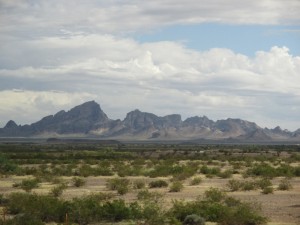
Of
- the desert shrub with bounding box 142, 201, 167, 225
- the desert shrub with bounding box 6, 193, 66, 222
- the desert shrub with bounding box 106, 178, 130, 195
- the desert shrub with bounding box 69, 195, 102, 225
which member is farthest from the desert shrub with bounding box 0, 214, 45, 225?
the desert shrub with bounding box 106, 178, 130, 195

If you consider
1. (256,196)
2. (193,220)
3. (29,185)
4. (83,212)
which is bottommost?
(256,196)

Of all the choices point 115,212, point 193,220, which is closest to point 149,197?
point 115,212

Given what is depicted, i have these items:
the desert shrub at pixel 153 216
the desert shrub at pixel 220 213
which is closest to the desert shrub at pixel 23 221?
the desert shrub at pixel 153 216

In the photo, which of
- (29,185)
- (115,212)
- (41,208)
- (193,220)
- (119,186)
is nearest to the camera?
(193,220)

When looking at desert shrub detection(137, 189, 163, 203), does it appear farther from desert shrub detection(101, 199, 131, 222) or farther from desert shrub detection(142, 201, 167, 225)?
desert shrub detection(142, 201, 167, 225)

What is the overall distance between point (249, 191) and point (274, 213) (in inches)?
438

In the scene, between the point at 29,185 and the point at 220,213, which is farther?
the point at 29,185

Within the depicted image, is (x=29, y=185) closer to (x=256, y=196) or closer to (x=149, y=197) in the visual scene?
(x=149, y=197)

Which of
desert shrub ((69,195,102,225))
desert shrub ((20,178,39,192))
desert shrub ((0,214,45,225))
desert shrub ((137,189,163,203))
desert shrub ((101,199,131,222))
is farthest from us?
desert shrub ((20,178,39,192))

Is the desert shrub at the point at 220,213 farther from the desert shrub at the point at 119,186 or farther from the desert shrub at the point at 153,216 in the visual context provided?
the desert shrub at the point at 119,186

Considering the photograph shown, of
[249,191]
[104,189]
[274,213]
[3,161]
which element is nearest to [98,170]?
[3,161]

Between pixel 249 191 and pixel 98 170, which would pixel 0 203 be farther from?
pixel 98 170

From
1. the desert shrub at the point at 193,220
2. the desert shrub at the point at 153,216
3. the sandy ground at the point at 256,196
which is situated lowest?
the sandy ground at the point at 256,196

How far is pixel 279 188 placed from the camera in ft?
127
